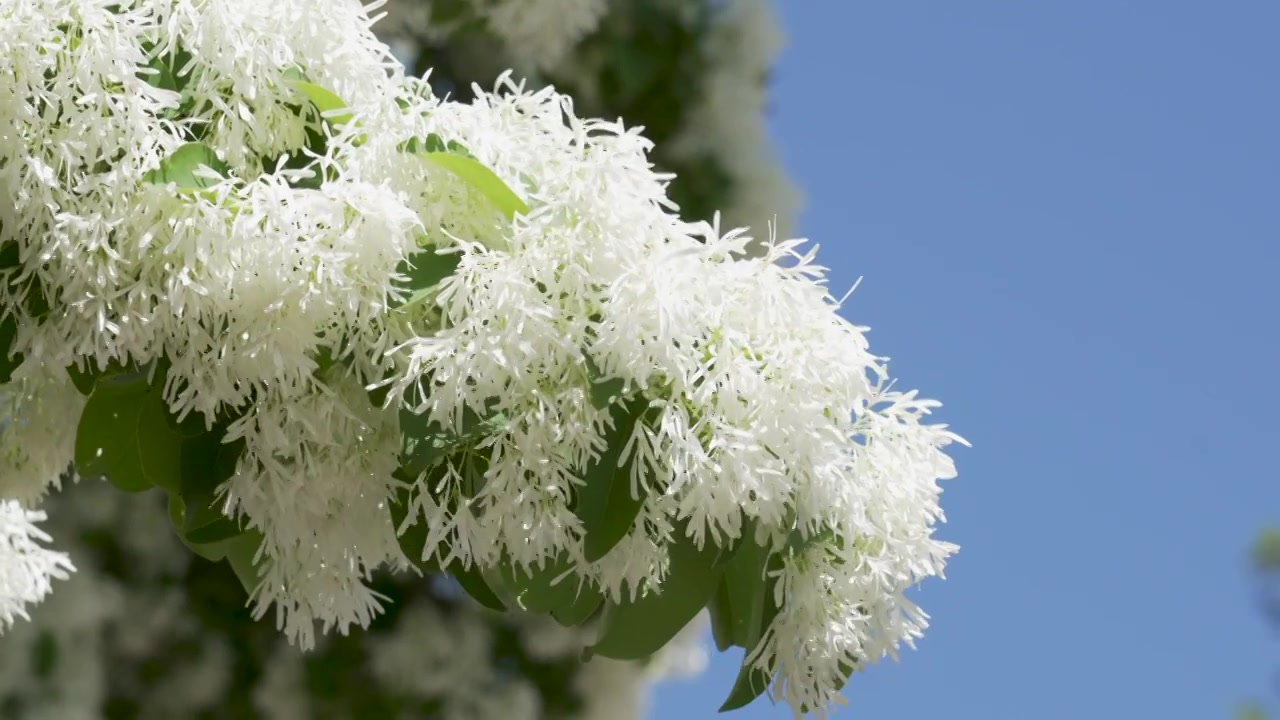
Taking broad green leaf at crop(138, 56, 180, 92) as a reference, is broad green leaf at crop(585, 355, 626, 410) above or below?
above

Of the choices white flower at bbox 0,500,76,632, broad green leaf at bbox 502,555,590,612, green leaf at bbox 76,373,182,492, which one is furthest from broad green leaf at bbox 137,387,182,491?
white flower at bbox 0,500,76,632

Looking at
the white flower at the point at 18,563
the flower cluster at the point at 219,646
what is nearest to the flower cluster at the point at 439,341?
the white flower at the point at 18,563

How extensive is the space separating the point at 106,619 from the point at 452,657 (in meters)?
1.01

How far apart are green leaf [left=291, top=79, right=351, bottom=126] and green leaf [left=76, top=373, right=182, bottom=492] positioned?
0.28m

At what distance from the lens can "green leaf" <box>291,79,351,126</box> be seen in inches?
51.9

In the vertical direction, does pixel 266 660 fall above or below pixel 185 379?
below

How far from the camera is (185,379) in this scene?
1.33 meters

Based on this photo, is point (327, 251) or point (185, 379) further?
point (185, 379)

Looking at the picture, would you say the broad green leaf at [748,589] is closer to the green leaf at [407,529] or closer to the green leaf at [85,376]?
the green leaf at [407,529]

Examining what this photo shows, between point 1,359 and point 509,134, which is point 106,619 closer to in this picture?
point 1,359

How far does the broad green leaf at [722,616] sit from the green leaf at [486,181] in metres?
0.37

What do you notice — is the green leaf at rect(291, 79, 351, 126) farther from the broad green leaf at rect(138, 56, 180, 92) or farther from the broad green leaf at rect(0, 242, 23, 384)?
the broad green leaf at rect(0, 242, 23, 384)

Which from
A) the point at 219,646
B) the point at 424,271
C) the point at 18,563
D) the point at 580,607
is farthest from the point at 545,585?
the point at 219,646

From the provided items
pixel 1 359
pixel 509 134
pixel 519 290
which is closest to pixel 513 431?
pixel 519 290
